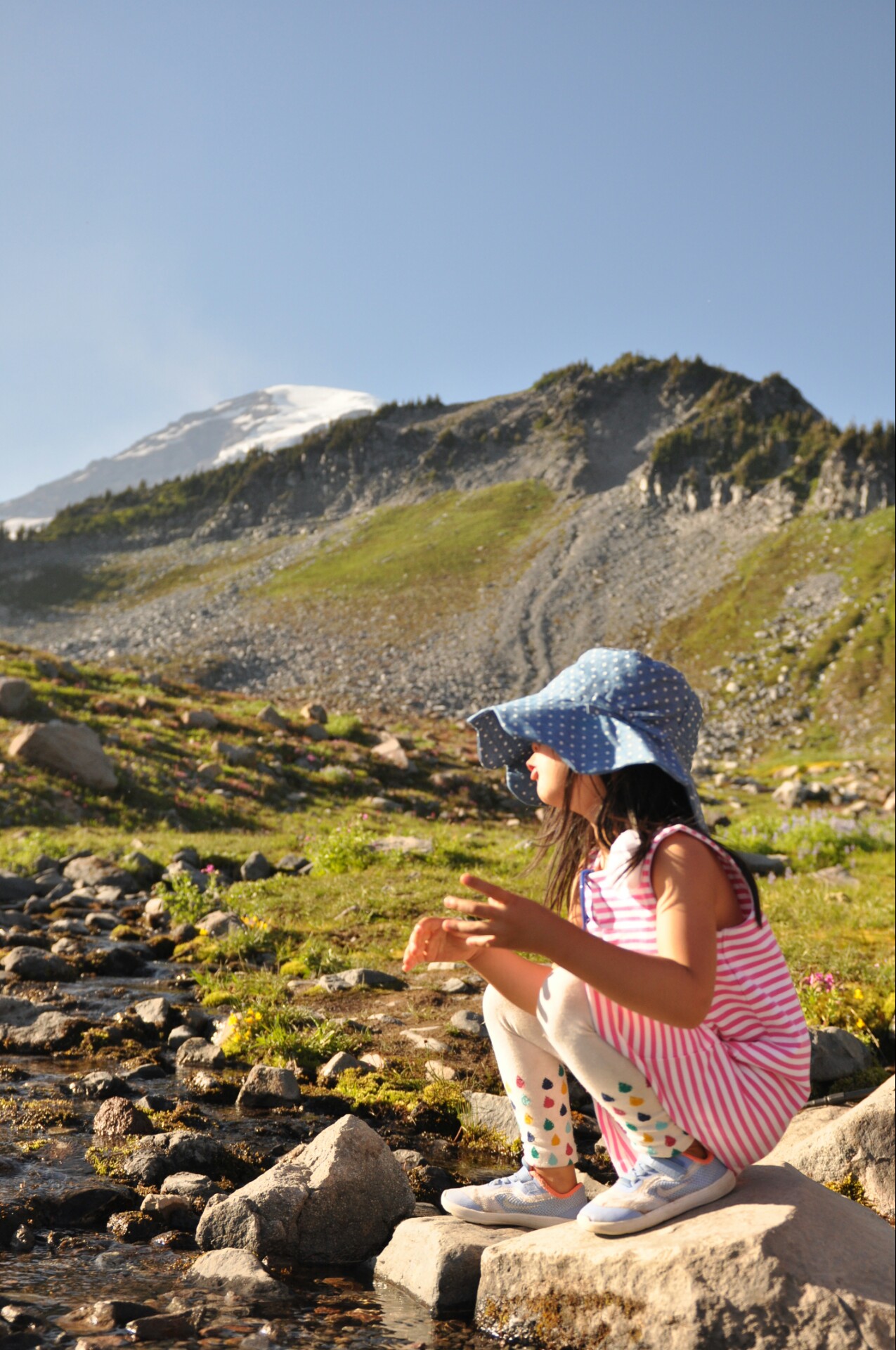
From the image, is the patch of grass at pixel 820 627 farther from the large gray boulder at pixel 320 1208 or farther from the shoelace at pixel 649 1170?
the shoelace at pixel 649 1170

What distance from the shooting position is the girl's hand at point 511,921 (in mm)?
2957

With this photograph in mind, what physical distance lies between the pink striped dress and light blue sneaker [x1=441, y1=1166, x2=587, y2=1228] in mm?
959

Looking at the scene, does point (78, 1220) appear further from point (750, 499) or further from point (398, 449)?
point (398, 449)

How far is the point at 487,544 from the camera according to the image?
8856cm

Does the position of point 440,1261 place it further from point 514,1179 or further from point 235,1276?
point 235,1276

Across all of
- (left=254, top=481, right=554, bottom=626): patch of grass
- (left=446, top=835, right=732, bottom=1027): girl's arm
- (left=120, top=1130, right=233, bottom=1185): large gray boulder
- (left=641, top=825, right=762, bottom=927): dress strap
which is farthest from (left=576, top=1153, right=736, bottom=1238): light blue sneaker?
(left=254, top=481, right=554, bottom=626): patch of grass

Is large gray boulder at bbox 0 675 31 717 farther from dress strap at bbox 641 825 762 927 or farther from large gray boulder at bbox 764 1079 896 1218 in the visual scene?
dress strap at bbox 641 825 762 927

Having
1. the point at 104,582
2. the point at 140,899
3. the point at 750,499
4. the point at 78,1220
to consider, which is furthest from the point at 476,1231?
the point at 104,582

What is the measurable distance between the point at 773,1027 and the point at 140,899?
10.4m

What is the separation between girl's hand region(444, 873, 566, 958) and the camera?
296 cm

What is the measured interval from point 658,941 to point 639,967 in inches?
8.1

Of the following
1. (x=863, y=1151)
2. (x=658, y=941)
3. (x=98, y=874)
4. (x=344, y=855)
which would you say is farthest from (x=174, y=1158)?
(x=98, y=874)

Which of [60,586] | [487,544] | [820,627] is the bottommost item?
[820,627]

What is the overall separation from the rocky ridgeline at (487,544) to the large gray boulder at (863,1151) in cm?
3908
